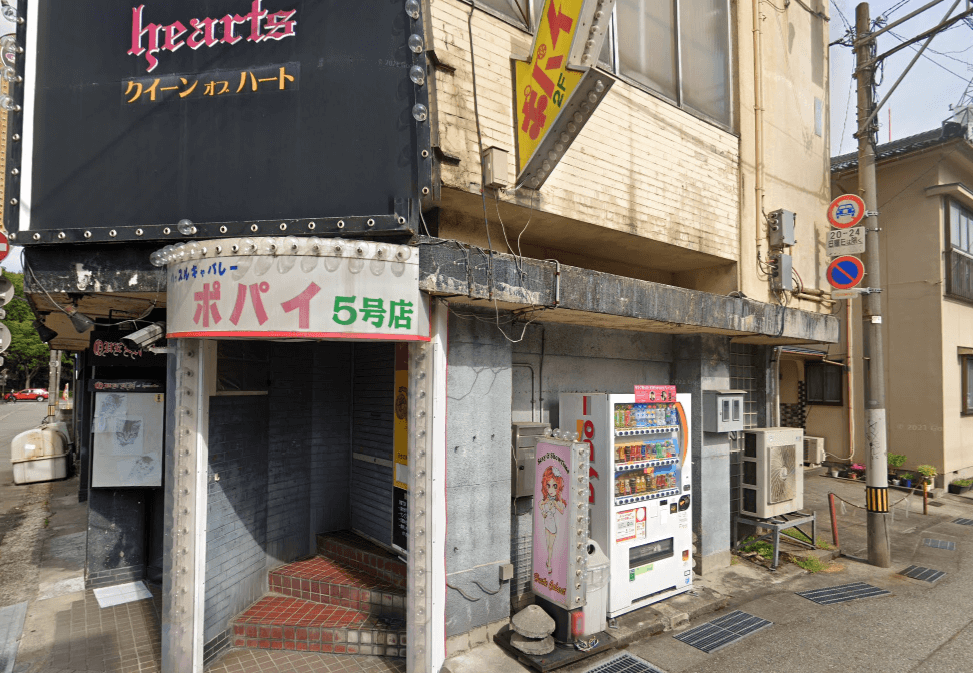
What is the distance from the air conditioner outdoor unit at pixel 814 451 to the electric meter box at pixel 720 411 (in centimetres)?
939

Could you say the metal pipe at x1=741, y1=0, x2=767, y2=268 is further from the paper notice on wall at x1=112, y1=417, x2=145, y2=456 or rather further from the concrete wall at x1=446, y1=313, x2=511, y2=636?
the paper notice on wall at x1=112, y1=417, x2=145, y2=456

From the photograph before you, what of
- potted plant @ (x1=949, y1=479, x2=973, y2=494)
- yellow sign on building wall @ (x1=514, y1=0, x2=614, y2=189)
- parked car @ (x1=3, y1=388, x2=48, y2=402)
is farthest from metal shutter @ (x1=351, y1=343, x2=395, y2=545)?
parked car @ (x1=3, y1=388, x2=48, y2=402)

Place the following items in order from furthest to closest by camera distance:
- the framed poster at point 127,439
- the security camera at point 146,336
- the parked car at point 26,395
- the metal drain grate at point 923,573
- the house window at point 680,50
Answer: the parked car at point 26,395 → the metal drain grate at point 923,573 → the house window at point 680,50 → the framed poster at point 127,439 → the security camera at point 146,336

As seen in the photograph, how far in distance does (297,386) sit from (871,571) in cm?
964

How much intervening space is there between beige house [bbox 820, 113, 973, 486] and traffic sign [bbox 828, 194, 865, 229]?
307 inches

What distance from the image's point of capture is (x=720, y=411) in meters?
9.14

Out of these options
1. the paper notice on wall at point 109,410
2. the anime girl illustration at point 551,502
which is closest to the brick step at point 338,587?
the anime girl illustration at point 551,502

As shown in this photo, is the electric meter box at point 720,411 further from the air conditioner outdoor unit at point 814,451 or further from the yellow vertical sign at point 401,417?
the air conditioner outdoor unit at point 814,451

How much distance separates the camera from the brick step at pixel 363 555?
6.86 m

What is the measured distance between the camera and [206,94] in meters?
5.80

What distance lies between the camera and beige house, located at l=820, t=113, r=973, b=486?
15.3 metres

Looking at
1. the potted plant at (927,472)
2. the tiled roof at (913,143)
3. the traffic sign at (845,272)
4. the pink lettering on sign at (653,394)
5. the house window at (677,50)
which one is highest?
the tiled roof at (913,143)

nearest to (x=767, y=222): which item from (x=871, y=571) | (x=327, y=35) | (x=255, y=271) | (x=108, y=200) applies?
(x=871, y=571)

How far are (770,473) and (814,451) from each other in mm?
8982
